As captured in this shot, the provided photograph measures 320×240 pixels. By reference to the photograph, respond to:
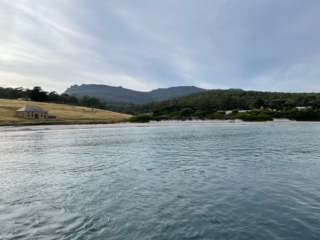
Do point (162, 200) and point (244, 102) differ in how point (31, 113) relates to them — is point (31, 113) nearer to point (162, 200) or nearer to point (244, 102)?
point (162, 200)

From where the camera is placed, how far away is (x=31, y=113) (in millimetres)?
92312

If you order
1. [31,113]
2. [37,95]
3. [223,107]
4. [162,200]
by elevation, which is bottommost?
[162,200]

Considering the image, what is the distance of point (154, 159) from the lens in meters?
22.4

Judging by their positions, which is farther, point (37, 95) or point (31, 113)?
point (37, 95)

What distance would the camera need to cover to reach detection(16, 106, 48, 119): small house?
299 ft

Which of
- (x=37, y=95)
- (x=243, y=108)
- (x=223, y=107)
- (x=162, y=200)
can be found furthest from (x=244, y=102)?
(x=162, y=200)

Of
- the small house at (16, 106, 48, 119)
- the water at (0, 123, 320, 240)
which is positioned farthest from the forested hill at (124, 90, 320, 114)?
the water at (0, 123, 320, 240)

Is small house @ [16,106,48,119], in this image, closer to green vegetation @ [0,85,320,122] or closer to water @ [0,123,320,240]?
green vegetation @ [0,85,320,122]

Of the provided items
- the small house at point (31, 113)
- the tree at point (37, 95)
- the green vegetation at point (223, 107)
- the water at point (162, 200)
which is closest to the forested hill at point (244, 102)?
the green vegetation at point (223, 107)

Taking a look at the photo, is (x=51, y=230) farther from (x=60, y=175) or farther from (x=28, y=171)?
(x=28, y=171)

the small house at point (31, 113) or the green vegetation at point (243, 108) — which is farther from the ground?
the green vegetation at point (243, 108)

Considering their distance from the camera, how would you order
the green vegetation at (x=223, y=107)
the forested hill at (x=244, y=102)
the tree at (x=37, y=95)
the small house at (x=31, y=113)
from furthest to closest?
the tree at (x=37, y=95) → the forested hill at (x=244, y=102) → the green vegetation at (x=223, y=107) → the small house at (x=31, y=113)

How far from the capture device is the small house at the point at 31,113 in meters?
91.2

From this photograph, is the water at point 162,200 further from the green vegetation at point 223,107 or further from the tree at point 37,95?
the tree at point 37,95
